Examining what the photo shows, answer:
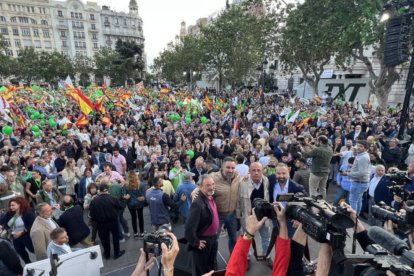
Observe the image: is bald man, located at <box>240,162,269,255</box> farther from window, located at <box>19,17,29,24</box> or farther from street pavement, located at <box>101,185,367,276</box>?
window, located at <box>19,17,29,24</box>

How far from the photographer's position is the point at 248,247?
1.89 metres

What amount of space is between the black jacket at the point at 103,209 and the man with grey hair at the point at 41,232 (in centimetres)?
87

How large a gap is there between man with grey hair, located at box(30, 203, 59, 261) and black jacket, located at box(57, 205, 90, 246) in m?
0.57

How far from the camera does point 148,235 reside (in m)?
2.18

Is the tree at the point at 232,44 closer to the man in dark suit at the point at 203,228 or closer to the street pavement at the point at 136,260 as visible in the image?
the street pavement at the point at 136,260

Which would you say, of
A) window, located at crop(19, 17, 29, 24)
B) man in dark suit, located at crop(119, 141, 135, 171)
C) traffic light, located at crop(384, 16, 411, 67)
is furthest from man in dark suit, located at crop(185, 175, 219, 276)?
window, located at crop(19, 17, 29, 24)

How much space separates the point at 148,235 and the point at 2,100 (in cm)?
1116

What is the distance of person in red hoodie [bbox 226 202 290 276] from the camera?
6.17ft

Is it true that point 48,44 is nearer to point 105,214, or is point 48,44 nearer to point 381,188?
point 105,214

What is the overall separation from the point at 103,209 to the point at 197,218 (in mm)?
2166

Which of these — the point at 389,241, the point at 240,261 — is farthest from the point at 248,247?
the point at 389,241

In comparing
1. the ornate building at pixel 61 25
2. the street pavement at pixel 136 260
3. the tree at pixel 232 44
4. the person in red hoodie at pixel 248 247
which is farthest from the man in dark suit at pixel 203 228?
the ornate building at pixel 61 25

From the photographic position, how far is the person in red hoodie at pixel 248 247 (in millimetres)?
1880

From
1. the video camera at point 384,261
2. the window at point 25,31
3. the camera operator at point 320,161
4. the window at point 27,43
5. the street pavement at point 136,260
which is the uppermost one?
the window at point 25,31
